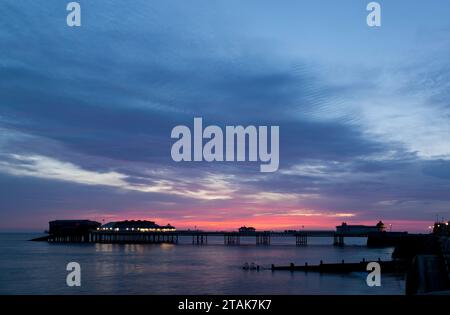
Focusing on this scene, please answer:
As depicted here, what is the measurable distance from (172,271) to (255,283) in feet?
70.3

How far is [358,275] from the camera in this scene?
72688 mm
